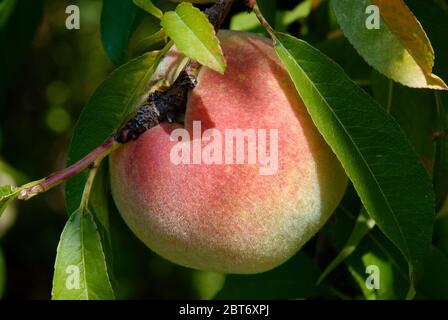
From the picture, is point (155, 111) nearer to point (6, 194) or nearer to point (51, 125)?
point (6, 194)

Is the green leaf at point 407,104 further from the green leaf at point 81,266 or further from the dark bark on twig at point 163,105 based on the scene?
the green leaf at point 81,266

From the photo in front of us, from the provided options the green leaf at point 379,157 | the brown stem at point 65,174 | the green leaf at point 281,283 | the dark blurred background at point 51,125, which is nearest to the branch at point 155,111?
the brown stem at point 65,174

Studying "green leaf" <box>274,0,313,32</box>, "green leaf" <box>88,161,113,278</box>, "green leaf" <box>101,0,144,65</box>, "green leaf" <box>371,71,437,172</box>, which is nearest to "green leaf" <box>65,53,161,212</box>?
Result: "green leaf" <box>88,161,113,278</box>

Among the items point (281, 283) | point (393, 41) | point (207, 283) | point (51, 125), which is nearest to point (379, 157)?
point (393, 41)

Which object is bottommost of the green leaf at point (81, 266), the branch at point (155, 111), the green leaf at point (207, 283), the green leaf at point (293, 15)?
the green leaf at point (81, 266)

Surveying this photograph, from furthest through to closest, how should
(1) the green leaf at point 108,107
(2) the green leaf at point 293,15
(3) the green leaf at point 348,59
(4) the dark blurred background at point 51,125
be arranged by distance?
(4) the dark blurred background at point 51,125 → (2) the green leaf at point 293,15 → (3) the green leaf at point 348,59 → (1) the green leaf at point 108,107

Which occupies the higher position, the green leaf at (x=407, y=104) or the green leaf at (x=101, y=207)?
the green leaf at (x=407, y=104)

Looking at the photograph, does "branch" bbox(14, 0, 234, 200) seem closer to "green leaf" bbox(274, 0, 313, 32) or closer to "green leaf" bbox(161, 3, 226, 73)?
"green leaf" bbox(161, 3, 226, 73)
